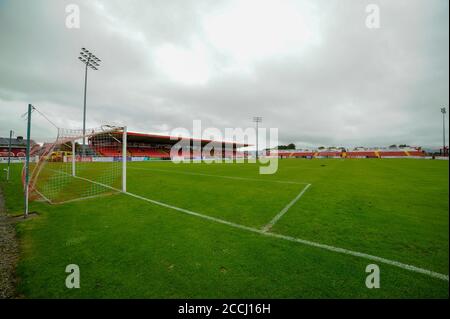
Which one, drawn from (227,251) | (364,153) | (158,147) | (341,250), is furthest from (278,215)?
(364,153)

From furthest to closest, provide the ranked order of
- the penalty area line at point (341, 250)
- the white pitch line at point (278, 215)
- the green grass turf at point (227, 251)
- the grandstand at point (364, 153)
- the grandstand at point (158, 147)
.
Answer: the grandstand at point (364, 153) < the grandstand at point (158, 147) < the white pitch line at point (278, 215) < the penalty area line at point (341, 250) < the green grass turf at point (227, 251)

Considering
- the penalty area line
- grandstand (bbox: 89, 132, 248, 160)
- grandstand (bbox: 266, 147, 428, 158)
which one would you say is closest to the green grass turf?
the penalty area line

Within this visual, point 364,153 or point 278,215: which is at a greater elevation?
point 364,153

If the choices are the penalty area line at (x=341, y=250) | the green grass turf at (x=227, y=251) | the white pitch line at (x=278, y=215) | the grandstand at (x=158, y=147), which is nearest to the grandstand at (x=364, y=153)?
the grandstand at (x=158, y=147)

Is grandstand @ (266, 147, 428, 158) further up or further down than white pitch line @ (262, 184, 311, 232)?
further up

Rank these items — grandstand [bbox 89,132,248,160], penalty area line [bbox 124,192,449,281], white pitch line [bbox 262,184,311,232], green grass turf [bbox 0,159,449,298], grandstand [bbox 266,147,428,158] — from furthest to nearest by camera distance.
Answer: grandstand [bbox 266,147,428,158] → grandstand [bbox 89,132,248,160] → white pitch line [bbox 262,184,311,232] → penalty area line [bbox 124,192,449,281] → green grass turf [bbox 0,159,449,298]

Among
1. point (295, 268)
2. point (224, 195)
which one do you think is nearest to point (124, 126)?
point (224, 195)

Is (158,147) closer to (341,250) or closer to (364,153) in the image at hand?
(341,250)

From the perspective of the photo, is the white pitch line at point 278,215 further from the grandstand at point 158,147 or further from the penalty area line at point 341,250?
the grandstand at point 158,147

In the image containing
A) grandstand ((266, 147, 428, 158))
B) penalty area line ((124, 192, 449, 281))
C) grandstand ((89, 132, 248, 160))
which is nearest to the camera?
penalty area line ((124, 192, 449, 281))

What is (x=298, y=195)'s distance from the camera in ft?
24.8

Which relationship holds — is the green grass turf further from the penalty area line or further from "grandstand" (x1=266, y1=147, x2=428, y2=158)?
"grandstand" (x1=266, y1=147, x2=428, y2=158)
